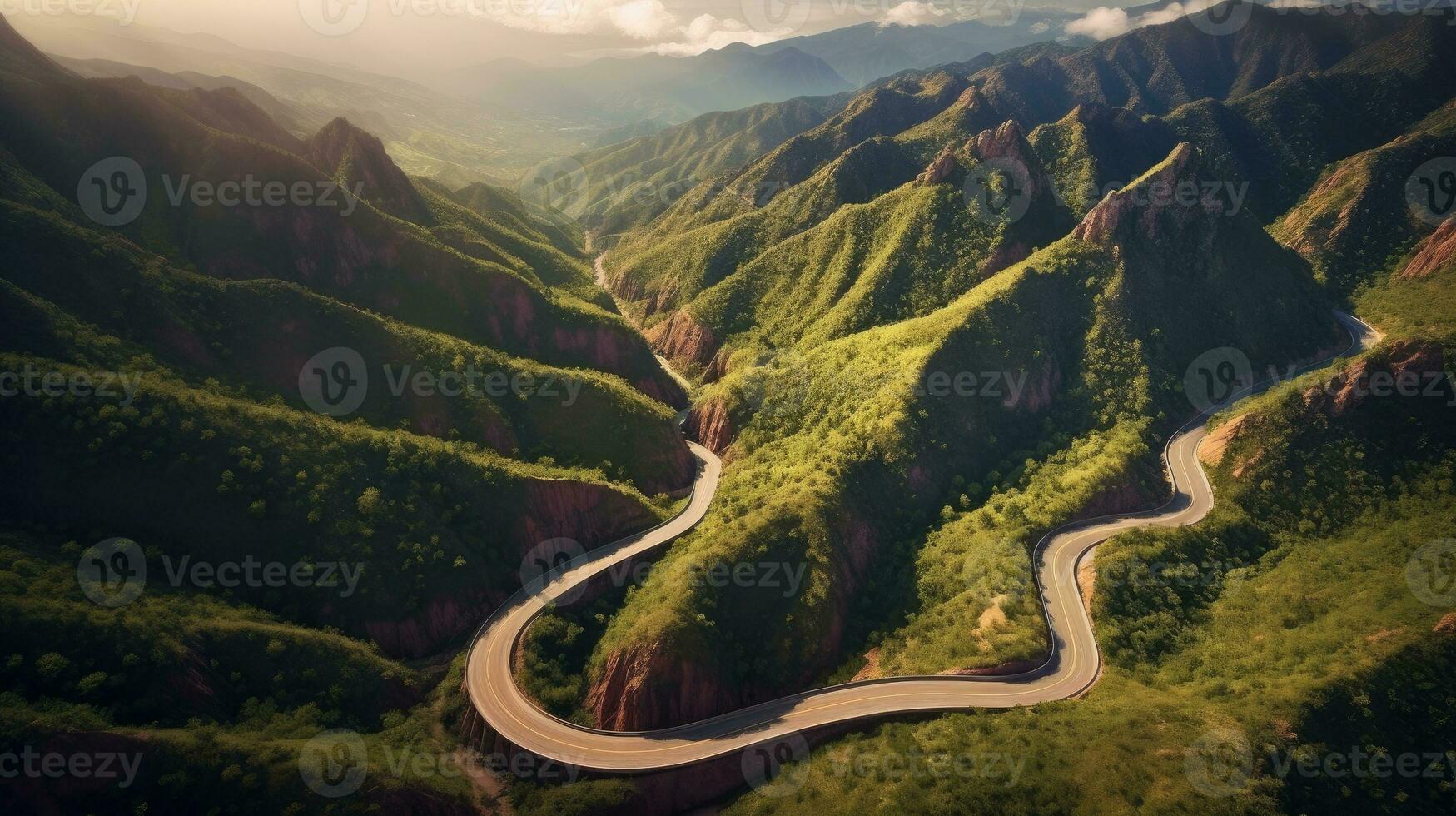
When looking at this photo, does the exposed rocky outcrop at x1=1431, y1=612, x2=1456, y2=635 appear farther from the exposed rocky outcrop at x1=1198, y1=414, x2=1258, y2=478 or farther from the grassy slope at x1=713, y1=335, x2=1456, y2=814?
the exposed rocky outcrop at x1=1198, y1=414, x2=1258, y2=478

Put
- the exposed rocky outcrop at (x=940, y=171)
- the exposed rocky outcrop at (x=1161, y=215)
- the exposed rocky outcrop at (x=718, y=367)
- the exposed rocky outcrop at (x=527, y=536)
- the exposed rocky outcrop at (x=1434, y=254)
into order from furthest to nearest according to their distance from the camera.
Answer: the exposed rocky outcrop at (x=940, y=171), the exposed rocky outcrop at (x=718, y=367), the exposed rocky outcrop at (x=1434, y=254), the exposed rocky outcrop at (x=1161, y=215), the exposed rocky outcrop at (x=527, y=536)

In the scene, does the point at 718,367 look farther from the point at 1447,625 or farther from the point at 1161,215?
the point at 1447,625

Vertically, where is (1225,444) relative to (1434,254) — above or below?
below

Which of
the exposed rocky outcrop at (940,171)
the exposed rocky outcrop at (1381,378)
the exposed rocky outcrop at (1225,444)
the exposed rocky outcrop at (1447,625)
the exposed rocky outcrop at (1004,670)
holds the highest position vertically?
the exposed rocky outcrop at (940,171)

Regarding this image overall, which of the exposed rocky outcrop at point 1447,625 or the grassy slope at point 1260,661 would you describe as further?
the exposed rocky outcrop at point 1447,625

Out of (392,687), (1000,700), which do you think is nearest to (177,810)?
(392,687)

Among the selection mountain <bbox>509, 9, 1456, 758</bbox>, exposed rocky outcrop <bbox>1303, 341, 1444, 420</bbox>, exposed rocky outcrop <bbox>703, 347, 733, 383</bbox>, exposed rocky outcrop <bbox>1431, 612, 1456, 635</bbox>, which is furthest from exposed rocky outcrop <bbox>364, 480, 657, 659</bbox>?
exposed rocky outcrop <bbox>1303, 341, 1444, 420</bbox>

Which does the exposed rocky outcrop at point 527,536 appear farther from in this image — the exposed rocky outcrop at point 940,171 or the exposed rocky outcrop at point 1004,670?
the exposed rocky outcrop at point 940,171

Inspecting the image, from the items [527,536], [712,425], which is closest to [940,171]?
[712,425]

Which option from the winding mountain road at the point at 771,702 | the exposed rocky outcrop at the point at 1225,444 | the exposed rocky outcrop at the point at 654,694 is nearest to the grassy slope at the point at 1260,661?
the exposed rocky outcrop at the point at 1225,444
